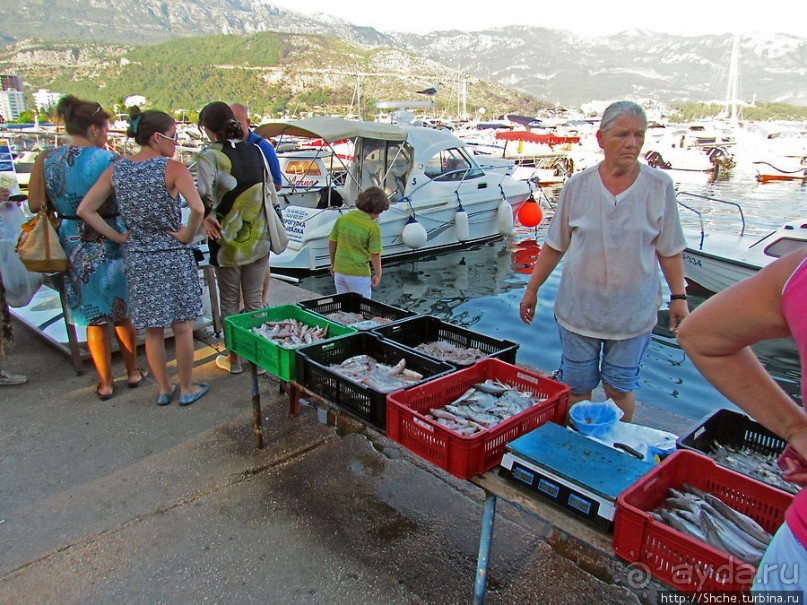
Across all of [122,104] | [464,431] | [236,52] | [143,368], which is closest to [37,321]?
[143,368]

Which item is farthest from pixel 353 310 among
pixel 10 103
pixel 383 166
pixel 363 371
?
pixel 10 103

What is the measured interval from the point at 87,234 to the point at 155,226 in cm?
68

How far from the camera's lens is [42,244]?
3.78 metres

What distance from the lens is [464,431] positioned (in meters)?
2.21

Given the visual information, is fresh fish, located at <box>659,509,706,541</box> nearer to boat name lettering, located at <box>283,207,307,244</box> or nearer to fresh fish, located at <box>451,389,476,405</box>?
fresh fish, located at <box>451,389,476,405</box>

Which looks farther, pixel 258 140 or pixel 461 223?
pixel 461 223

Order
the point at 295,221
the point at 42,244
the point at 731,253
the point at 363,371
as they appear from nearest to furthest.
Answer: the point at 363,371 < the point at 42,244 < the point at 731,253 < the point at 295,221

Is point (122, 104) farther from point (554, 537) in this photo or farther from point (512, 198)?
point (554, 537)

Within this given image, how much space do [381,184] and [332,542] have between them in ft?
31.8

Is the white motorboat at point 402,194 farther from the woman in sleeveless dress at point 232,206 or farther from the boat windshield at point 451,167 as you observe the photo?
the woman in sleeveless dress at point 232,206

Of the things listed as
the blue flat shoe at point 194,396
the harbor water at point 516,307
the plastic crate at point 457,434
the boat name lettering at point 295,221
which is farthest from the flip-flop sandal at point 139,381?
the boat name lettering at point 295,221

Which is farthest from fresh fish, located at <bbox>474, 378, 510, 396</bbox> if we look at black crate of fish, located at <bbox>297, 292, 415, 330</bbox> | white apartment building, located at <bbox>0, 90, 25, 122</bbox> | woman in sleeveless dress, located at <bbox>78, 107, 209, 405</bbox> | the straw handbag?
white apartment building, located at <bbox>0, 90, 25, 122</bbox>

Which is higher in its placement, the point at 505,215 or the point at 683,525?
the point at 683,525

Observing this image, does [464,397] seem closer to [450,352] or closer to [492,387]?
[492,387]
